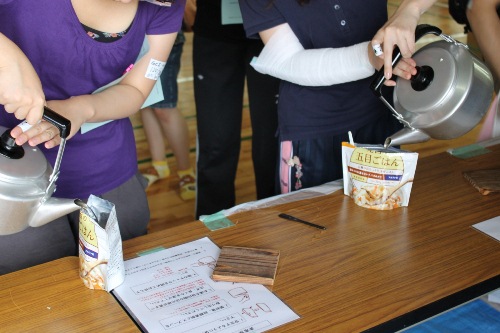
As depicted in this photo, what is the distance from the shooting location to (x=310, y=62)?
4.71ft

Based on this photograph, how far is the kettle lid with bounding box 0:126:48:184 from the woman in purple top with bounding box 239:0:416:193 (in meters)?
0.63

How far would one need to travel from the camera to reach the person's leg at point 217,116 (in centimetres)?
218

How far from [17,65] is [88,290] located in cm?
37

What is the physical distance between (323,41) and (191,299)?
0.75 meters

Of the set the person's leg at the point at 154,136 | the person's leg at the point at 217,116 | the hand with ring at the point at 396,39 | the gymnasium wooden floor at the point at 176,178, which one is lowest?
the gymnasium wooden floor at the point at 176,178

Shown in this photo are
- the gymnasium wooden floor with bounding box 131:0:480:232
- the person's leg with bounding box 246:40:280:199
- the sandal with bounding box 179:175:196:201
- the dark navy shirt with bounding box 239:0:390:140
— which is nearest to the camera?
the dark navy shirt with bounding box 239:0:390:140

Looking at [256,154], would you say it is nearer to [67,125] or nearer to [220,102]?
[220,102]

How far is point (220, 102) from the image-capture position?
2.22 m

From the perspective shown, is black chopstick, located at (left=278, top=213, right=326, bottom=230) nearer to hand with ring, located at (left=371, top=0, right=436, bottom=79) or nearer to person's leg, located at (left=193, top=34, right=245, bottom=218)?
hand with ring, located at (left=371, top=0, right=436, bottom=79)

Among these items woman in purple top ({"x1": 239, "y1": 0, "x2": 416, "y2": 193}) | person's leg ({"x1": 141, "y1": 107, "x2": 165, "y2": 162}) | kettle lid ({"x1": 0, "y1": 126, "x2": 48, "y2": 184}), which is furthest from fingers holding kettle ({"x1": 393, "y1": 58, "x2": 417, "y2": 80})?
person's leg ({"x1": 141, "y1": 107, "x2": 165, "y2": 162})

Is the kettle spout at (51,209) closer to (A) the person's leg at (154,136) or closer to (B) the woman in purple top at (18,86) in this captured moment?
(B) the woman in purple top at (18,86)

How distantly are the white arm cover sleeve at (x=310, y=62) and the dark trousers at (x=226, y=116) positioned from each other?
565 mm

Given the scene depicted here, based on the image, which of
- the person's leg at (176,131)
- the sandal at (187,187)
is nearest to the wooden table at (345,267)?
the sandal at (187,187)

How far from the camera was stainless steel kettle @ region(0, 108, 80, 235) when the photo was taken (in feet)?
3.17
